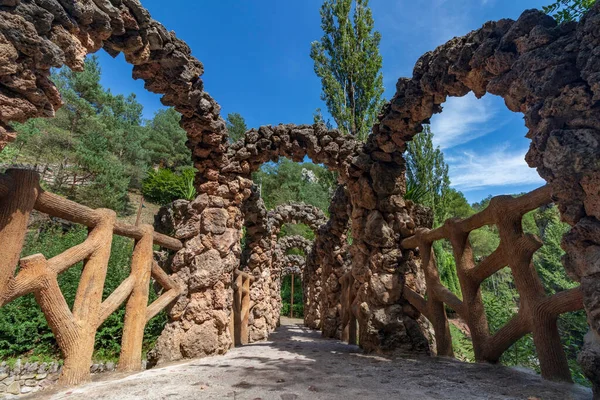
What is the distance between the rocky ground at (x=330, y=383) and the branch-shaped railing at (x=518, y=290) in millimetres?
231

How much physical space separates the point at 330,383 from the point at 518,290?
75.8 inches

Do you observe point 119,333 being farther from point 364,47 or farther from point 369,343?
point 364,47

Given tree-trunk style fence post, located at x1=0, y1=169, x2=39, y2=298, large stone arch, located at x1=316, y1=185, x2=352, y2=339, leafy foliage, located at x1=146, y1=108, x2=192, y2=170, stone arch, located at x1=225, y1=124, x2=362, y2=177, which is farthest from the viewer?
leafy foliage, located at x1=146, y1=108, x2=192, y2=170

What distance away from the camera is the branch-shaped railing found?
232 cm

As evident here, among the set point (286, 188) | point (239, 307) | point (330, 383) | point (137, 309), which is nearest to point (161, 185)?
point (286, 188)

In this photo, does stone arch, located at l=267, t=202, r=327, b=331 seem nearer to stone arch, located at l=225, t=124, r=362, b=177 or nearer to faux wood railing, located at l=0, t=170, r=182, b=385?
stone arch, located at l=225, t=124, r=362, b=177

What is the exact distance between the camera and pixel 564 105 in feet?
6.22

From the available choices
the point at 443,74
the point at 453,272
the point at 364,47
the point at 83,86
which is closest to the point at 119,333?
the point at 443,74

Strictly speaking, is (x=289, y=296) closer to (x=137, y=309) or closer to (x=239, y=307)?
(x=239, y=307)

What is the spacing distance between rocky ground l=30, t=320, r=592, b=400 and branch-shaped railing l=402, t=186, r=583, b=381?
0.76ft

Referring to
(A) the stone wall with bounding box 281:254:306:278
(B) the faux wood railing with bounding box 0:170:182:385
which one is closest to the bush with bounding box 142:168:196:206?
(A) the stone wall with bounding box 281:254:306:278

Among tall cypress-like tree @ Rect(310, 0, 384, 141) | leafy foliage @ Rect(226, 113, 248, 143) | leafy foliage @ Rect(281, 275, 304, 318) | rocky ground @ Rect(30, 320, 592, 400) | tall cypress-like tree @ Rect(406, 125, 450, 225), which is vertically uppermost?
leafy foliage @ Rect(226, 113, 248, 143)

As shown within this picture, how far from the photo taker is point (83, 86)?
17406 millimetres

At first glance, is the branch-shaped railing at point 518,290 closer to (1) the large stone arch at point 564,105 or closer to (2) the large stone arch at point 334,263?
(1) the large stone arch at point 564,105
